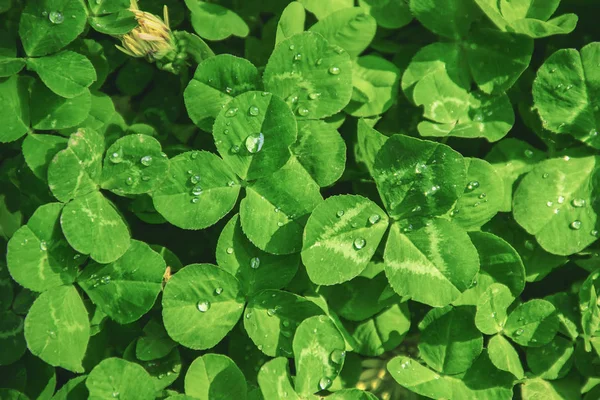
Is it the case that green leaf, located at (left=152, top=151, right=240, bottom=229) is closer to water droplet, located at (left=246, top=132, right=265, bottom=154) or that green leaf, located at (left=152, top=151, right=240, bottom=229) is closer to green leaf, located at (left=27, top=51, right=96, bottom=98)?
water droplet, located at (left=246, top=132, right=265, bottom=154)

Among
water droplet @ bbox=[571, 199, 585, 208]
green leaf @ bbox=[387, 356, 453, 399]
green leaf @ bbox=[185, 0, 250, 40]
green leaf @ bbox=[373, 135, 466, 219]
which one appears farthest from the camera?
green leaf @ bbox=[185, 0, 250, 40]

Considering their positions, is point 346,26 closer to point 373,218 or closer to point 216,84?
point 216,84

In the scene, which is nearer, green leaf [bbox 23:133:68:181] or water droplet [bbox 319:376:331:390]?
water droplet [bbox 319:376:331:390]

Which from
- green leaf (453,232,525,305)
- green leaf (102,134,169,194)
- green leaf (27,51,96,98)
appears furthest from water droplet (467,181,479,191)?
green leaf (27,51,96,98)

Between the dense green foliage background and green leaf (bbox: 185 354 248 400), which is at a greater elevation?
the dense green foliage background

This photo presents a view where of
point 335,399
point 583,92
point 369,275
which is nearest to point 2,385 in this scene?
point 335,399
